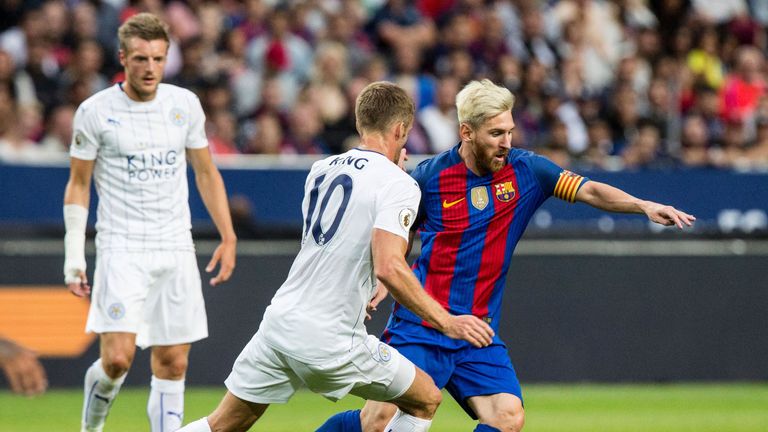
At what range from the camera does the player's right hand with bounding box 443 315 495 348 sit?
5.91 m

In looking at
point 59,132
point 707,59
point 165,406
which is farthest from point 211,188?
point 707,59

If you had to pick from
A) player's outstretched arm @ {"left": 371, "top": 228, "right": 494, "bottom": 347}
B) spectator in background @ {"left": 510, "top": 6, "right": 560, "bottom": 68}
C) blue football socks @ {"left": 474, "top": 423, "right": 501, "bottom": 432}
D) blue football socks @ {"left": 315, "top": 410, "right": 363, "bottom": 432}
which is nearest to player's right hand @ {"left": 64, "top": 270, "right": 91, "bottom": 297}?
blue football socks @ {"left": 315, "top": 410, "right": 363, "bottom": 432}

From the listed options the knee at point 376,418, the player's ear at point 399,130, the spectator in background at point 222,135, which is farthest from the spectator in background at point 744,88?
the player's ear at point 399,130

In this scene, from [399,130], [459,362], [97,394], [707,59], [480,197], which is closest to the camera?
[399,130]

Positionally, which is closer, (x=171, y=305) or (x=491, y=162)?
(x=491, y=162)

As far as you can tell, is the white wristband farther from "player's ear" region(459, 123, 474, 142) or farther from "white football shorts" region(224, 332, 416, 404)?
"player's ear" region(459, 123, 474, 142)

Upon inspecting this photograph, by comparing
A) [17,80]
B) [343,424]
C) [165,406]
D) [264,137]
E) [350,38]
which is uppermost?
[350,38]

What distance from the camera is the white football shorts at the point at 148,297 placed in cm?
748

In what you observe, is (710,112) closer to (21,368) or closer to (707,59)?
(707,59)

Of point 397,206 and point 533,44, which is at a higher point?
point 533,44

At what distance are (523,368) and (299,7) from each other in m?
5.50

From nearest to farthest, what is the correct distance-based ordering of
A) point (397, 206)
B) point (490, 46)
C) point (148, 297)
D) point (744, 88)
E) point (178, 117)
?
point (397, 206) → point (148, 297) → point (178, 117) → point (490, 46) → point (744, 88)

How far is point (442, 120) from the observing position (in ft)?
47.0

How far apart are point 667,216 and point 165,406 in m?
3.24
